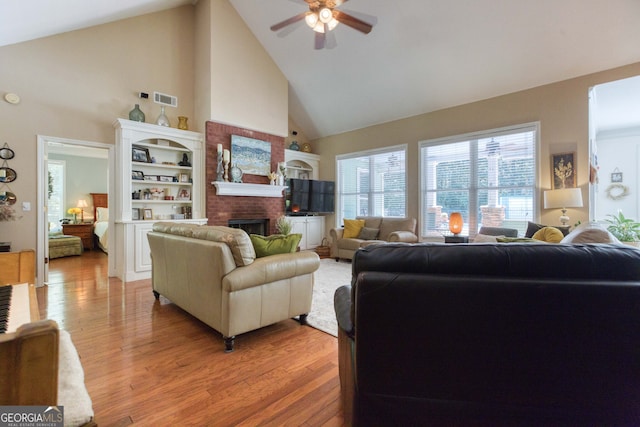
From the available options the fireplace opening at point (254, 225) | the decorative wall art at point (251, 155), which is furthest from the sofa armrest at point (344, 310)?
the decorative wall art at point (251, 155)

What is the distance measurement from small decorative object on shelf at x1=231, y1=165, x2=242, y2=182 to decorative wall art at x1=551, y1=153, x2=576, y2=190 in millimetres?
5241

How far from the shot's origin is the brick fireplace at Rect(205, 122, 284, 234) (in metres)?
5.30

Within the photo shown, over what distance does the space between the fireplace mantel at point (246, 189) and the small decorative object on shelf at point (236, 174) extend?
0.29 feet

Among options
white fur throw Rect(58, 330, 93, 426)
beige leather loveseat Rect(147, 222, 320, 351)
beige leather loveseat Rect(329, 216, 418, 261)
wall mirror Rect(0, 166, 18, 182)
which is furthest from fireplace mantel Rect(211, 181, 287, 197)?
white fur throw Rect(58, 330, 93, 426)

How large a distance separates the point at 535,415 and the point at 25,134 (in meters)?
5.96

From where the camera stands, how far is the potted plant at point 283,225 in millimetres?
6111

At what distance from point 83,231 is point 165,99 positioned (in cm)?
426

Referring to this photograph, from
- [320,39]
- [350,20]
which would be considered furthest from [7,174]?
[350,20]

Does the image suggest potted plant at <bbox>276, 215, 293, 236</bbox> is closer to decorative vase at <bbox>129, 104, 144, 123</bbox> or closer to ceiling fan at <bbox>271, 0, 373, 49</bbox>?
decorative vase at <bbox>129, 104, 144, 123</bbox>

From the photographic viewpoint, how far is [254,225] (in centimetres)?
617

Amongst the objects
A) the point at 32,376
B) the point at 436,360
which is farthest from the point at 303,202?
the point at 32,376

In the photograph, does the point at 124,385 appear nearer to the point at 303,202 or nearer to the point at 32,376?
the point at 32,376

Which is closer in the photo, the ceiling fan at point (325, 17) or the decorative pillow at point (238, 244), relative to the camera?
the decorative pillow at point (238, 244)

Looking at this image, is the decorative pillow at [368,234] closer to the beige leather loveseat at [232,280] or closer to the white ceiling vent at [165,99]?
the beige leather loveseat at [232,280]
